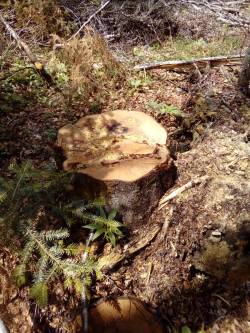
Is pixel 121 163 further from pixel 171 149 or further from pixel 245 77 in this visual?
pixel 245 77

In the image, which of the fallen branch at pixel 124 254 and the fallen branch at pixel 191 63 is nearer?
the fallen branch at pixel 124 254

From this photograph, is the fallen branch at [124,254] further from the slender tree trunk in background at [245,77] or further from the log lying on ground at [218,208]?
the slender tree trunk in background at [245,77]

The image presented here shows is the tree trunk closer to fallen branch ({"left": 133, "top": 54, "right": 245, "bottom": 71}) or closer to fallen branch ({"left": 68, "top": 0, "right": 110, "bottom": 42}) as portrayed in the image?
fallen branch ({"left": 133, "top": 54, "right": 245, "bottom": 71})

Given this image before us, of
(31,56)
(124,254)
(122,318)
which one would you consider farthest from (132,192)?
(31,56)

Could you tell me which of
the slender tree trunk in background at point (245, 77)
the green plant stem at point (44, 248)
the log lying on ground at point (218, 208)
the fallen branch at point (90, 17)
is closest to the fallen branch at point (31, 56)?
the fallen branch at point (90, 17)

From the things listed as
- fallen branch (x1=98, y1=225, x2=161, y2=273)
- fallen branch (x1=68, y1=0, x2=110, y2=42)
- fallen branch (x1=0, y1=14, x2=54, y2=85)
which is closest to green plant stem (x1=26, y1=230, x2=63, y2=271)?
fallen branch (x1=98, y1=225, x2=161, y2=273)
